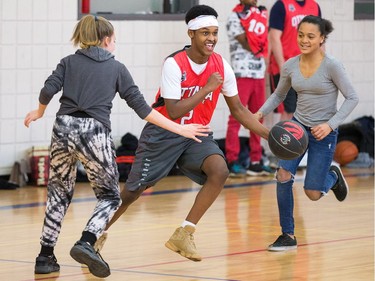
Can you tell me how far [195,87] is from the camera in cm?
759

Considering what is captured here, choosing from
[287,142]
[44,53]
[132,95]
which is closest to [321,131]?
[287,142]

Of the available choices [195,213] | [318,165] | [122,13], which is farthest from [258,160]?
[195,213]

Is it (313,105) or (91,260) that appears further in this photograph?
(313,105)

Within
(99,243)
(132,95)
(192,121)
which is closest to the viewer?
(132,95)

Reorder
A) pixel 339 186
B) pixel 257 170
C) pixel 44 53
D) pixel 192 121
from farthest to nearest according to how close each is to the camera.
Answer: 1. pixel 257 170
2. pixel 44 53
3. pixel 339 186
4. pixel 192 121

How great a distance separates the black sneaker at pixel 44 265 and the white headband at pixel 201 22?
182 cm

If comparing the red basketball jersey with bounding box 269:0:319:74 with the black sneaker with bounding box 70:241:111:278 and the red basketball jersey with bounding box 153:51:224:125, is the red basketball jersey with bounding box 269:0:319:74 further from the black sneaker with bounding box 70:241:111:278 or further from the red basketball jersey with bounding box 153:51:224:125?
the black sneaker with bounding box 70:241:111:278

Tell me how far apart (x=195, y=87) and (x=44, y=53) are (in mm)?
4723

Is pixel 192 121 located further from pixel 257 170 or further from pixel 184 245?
pixel 257 170

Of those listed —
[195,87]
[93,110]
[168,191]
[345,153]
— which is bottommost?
[168,191]

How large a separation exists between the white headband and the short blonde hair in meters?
0.75

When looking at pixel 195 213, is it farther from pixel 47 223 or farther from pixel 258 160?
pixel 258 160

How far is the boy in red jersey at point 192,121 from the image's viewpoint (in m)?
7.47

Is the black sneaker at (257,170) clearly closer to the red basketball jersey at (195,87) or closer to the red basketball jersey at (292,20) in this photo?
the red basketball jersey at (292,20)
